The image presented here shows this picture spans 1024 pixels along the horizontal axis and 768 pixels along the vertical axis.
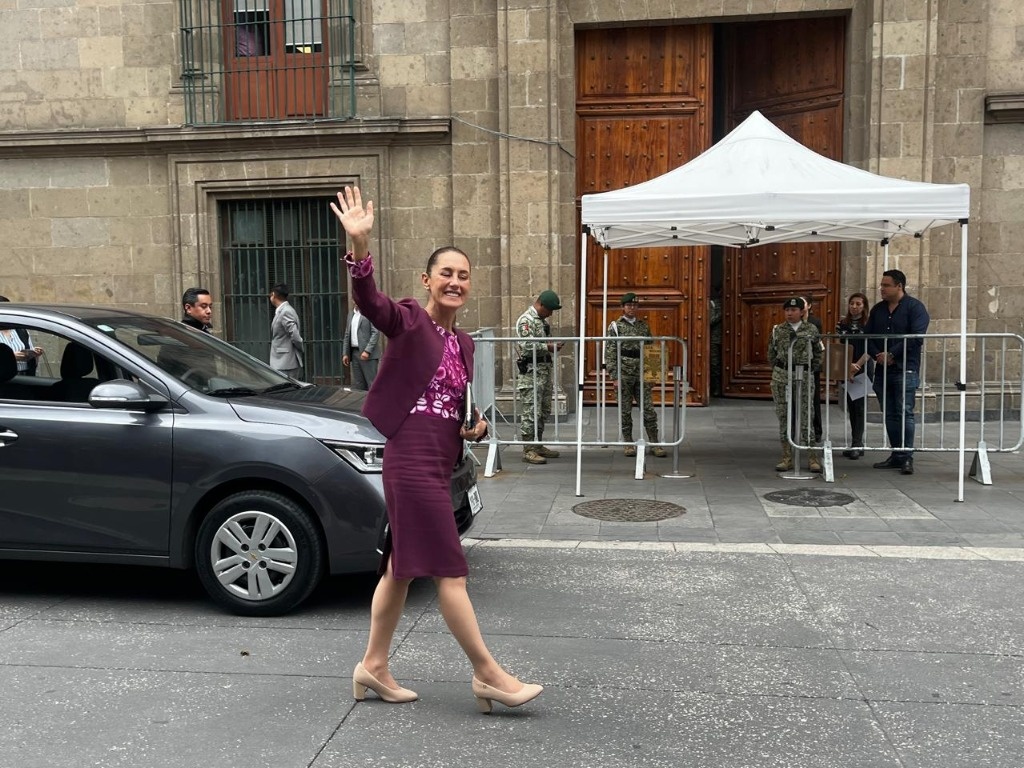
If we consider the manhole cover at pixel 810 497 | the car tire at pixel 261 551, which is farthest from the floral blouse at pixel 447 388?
the manhole cover at pixel 810 497

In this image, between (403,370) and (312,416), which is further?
(312,416)

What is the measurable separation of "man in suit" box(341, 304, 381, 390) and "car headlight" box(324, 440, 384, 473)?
6.01 m

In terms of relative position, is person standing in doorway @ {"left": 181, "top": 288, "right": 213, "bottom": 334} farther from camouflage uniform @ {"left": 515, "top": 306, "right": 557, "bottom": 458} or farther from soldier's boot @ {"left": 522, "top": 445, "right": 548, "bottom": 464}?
soldier's boot @ {"left": 522, "top": 445, "right": 548, "bottom": 464}

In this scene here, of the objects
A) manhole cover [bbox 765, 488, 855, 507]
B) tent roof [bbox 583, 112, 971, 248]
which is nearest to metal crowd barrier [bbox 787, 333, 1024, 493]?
manhole cover [bbox 765, 488, 855, 507]

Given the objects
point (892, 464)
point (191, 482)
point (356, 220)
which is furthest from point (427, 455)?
point (892, 464)

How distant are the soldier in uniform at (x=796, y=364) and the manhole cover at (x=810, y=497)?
0.58m

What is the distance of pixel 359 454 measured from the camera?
4.97 meters

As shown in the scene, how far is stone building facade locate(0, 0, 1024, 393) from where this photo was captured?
11.5m

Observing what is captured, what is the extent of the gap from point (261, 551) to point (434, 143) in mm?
8468

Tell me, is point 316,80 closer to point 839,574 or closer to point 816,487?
point 816,487

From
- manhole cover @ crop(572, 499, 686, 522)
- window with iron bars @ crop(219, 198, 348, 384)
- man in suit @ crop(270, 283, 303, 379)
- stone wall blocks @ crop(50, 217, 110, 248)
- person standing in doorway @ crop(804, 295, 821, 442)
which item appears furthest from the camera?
stone wall blocks @ crop(50, 217, 110, 248)

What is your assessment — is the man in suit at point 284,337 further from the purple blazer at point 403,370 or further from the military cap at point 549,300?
the purple blazer at point 403,370

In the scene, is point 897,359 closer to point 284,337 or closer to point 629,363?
point 629,363

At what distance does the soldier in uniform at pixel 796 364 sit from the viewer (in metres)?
8.70
